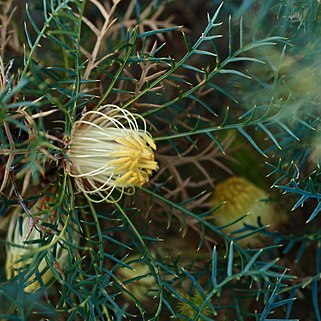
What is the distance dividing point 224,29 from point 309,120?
20 cm

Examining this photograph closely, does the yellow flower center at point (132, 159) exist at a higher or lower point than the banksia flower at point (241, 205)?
higher

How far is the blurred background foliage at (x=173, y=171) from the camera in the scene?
1.30 ft

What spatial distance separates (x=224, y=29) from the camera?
2.00 feet

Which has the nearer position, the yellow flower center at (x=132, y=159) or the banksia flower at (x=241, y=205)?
the yellow flower center at (x=132, y=159)

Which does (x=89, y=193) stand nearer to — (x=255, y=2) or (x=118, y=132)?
(x=118, y=132)

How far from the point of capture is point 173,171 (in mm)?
523

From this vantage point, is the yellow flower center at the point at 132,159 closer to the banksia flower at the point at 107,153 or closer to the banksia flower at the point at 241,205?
the banksia flower at the point at 107,153

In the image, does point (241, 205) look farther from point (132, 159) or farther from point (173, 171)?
point (132, 159)

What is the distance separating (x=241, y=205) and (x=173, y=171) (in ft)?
0.23

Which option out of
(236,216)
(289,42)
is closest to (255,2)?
(289,42)

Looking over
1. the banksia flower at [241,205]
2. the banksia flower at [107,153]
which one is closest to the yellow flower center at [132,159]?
the banksia flower at [107,153]

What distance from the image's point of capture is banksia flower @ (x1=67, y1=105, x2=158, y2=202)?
400 millimetres

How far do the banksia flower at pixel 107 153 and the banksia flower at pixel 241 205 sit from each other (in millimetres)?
143

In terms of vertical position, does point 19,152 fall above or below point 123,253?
above
